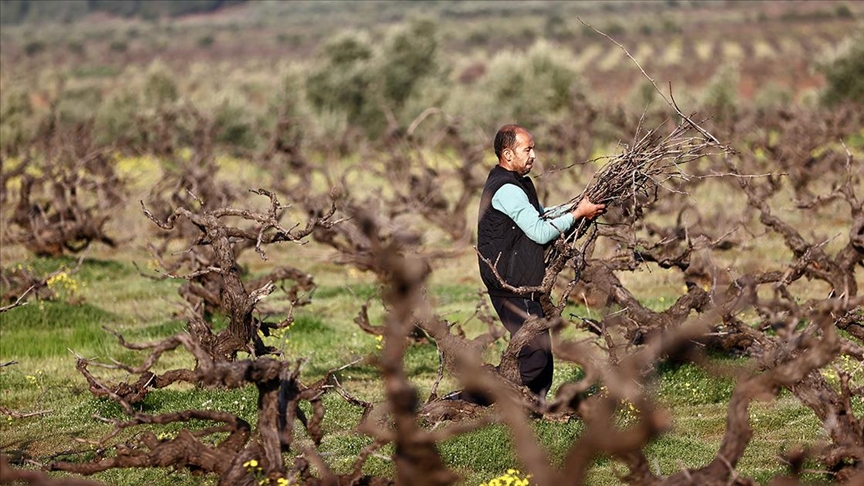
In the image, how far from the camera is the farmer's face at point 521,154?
7680mm

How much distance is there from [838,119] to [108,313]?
1780cm

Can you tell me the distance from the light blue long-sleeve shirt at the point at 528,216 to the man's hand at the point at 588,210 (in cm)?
5

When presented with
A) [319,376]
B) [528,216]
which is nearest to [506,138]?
[528,216]

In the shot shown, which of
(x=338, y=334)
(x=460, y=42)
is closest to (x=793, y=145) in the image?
(x=338, y=334)

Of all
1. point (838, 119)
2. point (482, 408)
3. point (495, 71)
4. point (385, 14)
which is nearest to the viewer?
point (482, 408)

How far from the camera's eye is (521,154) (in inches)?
302

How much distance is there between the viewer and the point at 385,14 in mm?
185500

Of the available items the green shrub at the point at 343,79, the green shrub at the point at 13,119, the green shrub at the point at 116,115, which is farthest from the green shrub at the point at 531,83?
the green shrub at the point at 13,119

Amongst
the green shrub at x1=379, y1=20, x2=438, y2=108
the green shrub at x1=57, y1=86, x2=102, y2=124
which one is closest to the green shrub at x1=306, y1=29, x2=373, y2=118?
the green shrub at x1=379, y1=20, x2=438, y2=108

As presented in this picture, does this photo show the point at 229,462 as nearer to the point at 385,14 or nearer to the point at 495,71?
the point at 495,71

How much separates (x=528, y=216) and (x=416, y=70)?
125 feet

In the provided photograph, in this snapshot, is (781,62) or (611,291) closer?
(611,291)

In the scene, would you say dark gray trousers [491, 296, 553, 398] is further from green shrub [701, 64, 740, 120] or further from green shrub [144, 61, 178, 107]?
green shrub [144, 61, 178, 107]

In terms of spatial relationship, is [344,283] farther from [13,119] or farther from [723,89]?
[723,89]
